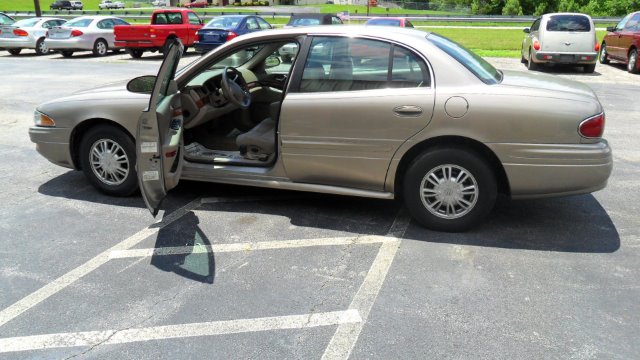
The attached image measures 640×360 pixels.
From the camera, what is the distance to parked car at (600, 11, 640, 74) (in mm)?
14403

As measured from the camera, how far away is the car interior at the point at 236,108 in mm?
4953

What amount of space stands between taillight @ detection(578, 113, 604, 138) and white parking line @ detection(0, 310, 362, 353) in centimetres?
219

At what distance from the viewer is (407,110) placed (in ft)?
13.8

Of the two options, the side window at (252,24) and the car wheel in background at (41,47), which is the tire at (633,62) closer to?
the side window at (252,24)

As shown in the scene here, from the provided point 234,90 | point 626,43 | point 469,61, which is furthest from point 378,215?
point 626,43

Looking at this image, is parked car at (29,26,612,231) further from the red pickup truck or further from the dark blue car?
the red pickup truck

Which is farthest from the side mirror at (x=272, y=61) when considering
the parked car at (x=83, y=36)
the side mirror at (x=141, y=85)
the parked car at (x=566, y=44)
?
the parked car at (x=83, y=36)

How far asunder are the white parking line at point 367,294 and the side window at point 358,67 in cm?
117

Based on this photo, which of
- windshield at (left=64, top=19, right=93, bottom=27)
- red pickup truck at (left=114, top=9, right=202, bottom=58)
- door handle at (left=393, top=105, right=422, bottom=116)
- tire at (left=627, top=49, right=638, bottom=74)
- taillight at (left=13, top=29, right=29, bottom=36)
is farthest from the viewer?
taillight at (left=13, top=29, right=29, bottom=36)

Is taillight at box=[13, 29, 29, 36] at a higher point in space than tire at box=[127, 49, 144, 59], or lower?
higher

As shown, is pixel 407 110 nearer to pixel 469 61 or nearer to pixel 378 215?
pixel 469 61

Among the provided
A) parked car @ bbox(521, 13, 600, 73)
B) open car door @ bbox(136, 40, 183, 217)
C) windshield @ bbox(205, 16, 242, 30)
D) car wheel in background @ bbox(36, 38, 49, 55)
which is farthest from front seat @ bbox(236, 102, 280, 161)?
car wheel in background @ bbox(36, 38, 49, 55)

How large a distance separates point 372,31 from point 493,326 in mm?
2518

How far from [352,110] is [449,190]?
3.24 ft
